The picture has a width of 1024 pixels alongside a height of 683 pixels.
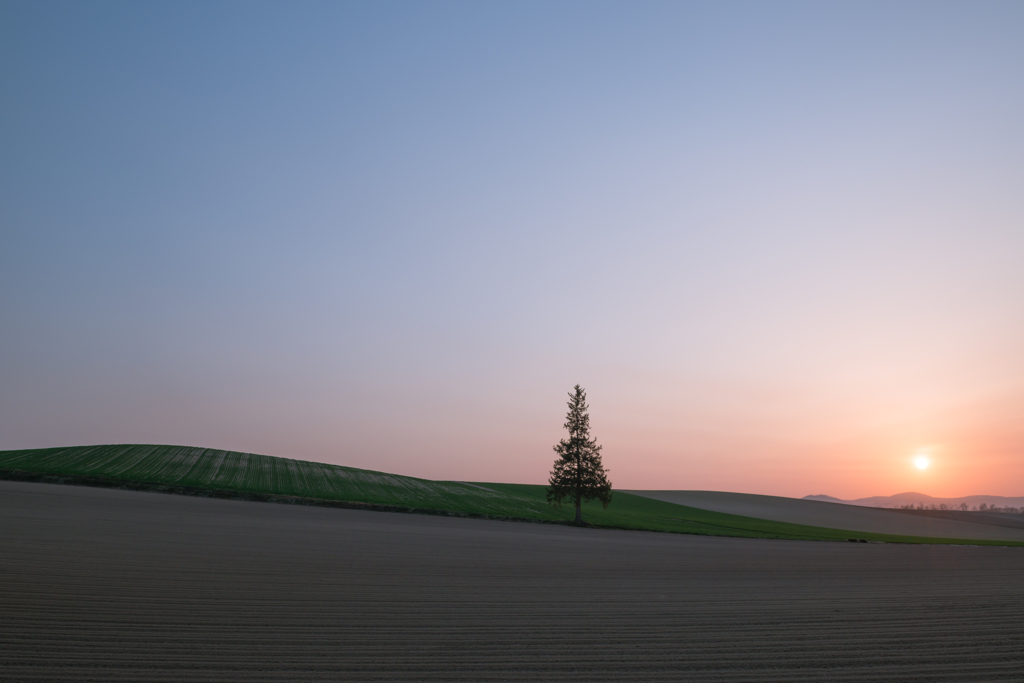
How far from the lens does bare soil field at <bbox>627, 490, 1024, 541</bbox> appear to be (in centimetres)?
6431

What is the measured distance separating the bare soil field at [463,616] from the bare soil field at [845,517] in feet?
181

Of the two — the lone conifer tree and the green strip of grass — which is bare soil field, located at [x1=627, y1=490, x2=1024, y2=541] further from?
the lone conifer tree

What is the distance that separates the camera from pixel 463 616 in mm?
9508

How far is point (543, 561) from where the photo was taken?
1858 centimetres

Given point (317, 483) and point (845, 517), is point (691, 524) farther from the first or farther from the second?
point (845, 517)

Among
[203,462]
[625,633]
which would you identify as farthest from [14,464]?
[625,633]

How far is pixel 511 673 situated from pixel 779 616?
5.79 m

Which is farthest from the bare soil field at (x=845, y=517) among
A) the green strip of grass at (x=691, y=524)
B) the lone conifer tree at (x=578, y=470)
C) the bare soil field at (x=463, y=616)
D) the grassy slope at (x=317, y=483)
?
the bare soil field at (x=463, y=616)

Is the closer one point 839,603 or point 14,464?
point 839,603

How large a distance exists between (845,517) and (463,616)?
8104 centimetres

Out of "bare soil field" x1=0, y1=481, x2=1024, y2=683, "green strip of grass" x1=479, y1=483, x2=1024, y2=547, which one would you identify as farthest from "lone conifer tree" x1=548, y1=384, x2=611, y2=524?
"bare soil field" x1=0, y1=481, x2=1024, y2=683

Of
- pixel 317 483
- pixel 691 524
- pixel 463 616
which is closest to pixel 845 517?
pixel 691 524

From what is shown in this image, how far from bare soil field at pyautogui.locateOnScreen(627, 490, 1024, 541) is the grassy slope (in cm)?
1319

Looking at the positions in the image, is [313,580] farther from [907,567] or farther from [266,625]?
[907,567]
